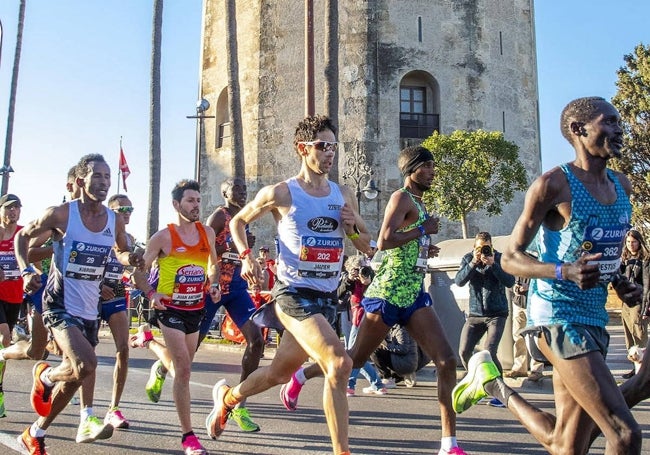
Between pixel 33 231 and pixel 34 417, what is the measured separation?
225 cm

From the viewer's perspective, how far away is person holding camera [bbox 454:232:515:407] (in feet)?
30.6

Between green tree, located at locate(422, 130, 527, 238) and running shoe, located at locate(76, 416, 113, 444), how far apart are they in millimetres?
25351

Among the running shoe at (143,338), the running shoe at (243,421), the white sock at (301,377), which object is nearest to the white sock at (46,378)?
the running shoe at (143,338)

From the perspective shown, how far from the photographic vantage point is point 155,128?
2322cm

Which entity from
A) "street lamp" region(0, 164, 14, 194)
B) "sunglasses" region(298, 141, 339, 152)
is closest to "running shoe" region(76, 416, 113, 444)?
"sunglasses" region(298, 141, 339, 152)

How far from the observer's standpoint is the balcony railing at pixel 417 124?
36156 mm

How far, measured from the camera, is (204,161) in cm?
3928

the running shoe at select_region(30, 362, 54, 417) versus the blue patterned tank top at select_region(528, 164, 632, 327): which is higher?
the blue patterned tank top at select_region(528, 164, 632, 327)

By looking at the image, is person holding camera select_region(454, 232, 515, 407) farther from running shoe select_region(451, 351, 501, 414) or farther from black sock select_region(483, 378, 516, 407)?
black sock select_region(483, 378, 516, 407)

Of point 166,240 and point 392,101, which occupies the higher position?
point 392,101

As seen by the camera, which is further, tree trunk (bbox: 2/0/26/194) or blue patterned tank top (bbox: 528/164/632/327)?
tree trunk (bbox: 2/0/26/194)

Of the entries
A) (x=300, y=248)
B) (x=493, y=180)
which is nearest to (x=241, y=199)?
(x=300, y=248)

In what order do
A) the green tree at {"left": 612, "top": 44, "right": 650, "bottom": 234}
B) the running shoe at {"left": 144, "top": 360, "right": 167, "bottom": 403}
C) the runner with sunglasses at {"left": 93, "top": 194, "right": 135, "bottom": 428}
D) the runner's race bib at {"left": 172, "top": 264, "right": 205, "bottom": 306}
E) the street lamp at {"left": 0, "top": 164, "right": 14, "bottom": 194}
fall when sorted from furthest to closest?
1. the green tree at {"left": 612, "top": 44, "right": 650, "bottom": 234}
2. the street lamp at {"left": 0, "top": 164, "right": 14, "bottom": 194}
3. the running shoe at {"left": 144, "top": 360, "right": 167, "bottom": 403}
4. the runner with sunglasses at {"left": 93, "top": 194, "right": 135, "bottom": 428}
5. the runner's race bib at {"left": 172, "top": 264, "right": 205, "bottom": 306}

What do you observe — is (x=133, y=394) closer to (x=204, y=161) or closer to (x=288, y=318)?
(x=288, y=318)
